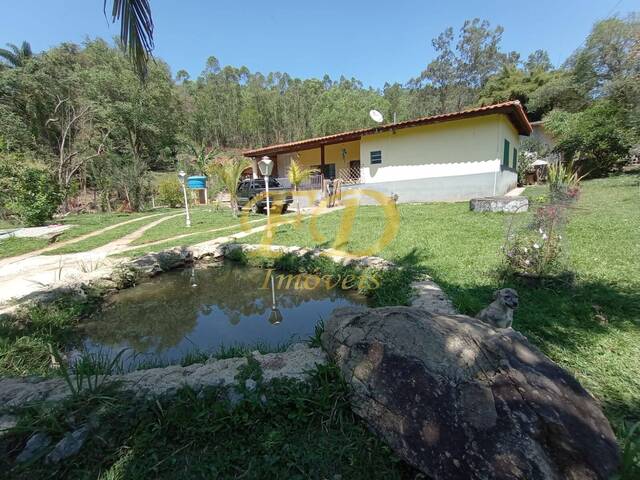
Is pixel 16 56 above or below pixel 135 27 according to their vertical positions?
above

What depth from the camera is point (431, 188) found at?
13.1 metres

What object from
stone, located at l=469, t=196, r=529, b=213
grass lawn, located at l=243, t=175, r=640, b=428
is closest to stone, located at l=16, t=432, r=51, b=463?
grass lawn, located at l=243, t=175, r=640, b=428

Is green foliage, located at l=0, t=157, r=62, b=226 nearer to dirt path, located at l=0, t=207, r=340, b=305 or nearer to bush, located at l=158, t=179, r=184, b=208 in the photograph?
dirt path, located at l=0, t=207, r=340, b=305

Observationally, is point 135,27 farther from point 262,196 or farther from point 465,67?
point 465,67

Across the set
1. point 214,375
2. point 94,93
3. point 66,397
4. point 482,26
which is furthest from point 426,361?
point 482,26

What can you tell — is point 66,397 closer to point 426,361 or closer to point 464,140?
point 426,361

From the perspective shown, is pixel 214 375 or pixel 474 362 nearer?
pixel 474 362

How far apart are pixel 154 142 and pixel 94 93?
6.63m

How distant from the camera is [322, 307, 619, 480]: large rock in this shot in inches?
55.5

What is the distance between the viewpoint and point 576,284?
3822 millimetres

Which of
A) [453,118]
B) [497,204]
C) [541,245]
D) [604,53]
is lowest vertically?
[541,245]

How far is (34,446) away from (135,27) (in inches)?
135

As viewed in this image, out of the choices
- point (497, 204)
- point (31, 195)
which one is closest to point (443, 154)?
point (497, 204)

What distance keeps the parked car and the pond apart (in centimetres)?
855
